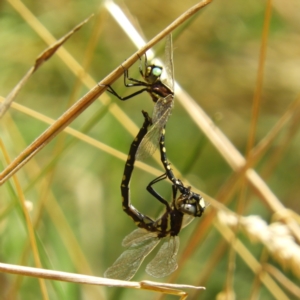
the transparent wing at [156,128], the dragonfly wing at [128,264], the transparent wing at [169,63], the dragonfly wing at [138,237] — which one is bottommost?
the dragonfly wing at [128,264]

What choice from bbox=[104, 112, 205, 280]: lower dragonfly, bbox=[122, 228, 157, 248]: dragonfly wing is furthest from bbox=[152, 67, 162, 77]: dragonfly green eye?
bbox=[122, 228, 157, 248]: dragonfly wing

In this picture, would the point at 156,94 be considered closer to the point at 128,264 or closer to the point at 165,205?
the point at 165,205

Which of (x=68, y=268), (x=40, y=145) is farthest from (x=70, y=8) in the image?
(x=40, y=145)

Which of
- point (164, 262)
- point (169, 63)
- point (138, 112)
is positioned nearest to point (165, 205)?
point (164, 262)

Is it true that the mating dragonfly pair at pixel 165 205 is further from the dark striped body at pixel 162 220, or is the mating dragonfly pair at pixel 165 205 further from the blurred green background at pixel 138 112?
the blurred green background at pixel 138 112

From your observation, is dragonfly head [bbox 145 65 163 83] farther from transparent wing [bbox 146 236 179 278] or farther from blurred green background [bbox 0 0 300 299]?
blurred green background [bbox 0 0 300 299]

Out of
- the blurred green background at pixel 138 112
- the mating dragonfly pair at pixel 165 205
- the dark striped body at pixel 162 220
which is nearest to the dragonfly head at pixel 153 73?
the mating dragonfly pair at pixel 165 205

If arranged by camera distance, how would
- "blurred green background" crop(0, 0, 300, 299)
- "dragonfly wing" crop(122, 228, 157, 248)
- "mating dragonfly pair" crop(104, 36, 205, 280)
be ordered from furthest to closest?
"blurred green background" crop(0, 0, 300, 299)
"dragonfly wing" crop(122, 228, 157, 248)
"mating dragonfly pair" crop(104, 36, 205, 280)
